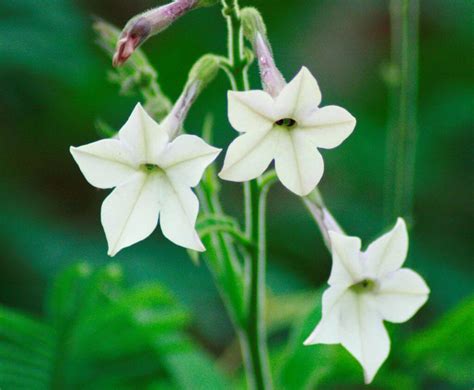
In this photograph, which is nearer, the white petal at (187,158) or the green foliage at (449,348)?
the white petal at (187,158)

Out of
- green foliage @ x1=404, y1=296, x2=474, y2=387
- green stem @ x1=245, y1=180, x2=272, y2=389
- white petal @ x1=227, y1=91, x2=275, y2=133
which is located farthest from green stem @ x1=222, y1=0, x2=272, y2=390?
green foliage @ x1=404, y1=296, x2=474, y2=387

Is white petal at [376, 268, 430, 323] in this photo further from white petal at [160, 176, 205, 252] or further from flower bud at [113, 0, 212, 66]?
flower bud at [113, 0, 212, 66]

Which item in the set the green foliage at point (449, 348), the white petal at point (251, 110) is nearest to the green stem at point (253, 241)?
the white petal at point (251, 110)

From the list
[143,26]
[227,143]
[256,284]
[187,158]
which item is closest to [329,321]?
[256,284]

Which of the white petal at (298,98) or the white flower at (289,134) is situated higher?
the white petal at (298,98)

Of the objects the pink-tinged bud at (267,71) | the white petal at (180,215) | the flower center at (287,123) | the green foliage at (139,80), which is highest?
the green foliage at (139,80)

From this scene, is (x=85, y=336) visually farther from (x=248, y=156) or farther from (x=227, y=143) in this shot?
(x=227, y=143)

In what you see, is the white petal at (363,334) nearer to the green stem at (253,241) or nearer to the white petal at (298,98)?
the green stem at (253,241)
